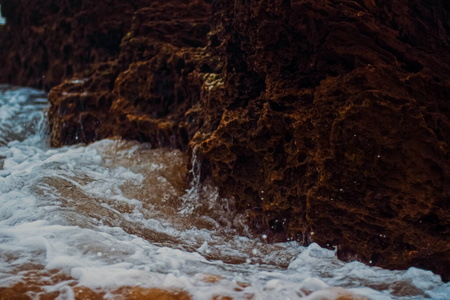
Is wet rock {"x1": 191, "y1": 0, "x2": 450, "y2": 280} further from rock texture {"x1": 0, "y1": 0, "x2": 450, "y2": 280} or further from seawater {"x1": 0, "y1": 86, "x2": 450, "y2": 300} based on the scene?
seawater {"x1": 0, "y1": 86, "x2": 450, "y2": 300}

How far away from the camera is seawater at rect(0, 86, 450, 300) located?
2365 mm

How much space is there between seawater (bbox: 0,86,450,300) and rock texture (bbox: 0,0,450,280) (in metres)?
0.25

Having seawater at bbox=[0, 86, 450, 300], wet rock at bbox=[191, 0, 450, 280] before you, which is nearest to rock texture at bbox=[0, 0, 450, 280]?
wet rock at bbox=[191, 0, 450, 280]

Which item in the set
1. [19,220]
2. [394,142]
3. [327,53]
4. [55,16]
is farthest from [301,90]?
[55,16]

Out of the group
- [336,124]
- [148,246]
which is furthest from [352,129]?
[148,246]

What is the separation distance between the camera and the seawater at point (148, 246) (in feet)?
7.76

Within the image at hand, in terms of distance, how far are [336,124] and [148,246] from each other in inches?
74.6

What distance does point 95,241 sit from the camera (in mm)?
2879

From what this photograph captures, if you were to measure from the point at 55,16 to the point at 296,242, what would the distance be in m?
9.47

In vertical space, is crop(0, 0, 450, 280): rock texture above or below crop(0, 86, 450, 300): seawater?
above

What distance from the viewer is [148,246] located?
3.04 meters

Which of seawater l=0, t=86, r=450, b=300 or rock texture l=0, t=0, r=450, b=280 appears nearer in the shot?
seawater l=0, t=86, r=450, b=300

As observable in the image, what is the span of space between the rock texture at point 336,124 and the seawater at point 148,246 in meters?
0.25

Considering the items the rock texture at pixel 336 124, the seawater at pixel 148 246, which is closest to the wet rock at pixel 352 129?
the rock texture at pixel 336 124
